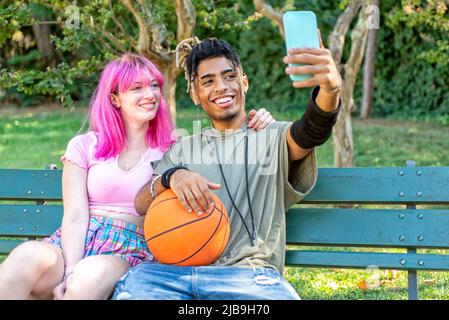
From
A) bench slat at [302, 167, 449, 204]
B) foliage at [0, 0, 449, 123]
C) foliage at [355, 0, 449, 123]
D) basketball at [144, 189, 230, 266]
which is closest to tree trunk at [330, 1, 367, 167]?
foliage at [0, 0, 449, 123]

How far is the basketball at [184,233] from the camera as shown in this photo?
3.55 metres

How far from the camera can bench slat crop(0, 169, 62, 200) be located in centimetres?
449

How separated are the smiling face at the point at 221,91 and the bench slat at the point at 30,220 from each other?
1105 millimetres

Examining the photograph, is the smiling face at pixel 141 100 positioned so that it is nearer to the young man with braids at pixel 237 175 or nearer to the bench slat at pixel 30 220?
the young man with braids at pixel 237 175

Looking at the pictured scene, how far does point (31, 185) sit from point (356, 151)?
7.62m

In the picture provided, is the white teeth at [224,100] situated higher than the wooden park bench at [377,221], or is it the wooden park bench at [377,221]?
the white teeth at [224,100]

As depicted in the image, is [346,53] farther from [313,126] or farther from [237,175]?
[313,126]

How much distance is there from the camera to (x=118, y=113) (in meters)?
4.16

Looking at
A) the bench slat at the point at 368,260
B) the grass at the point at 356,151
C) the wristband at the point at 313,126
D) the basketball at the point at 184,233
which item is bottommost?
the grass at the point at 356,151

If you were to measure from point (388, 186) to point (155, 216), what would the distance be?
1255mm

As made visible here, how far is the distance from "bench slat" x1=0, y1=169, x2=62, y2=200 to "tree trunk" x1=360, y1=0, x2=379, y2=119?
31.4 ft

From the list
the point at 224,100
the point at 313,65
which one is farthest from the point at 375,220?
the point at 313,65

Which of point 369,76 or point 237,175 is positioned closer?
point 237,175

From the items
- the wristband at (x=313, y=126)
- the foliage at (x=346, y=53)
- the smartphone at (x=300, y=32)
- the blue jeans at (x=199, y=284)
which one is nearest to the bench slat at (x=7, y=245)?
the blue jeans at (x=199, y=284)
